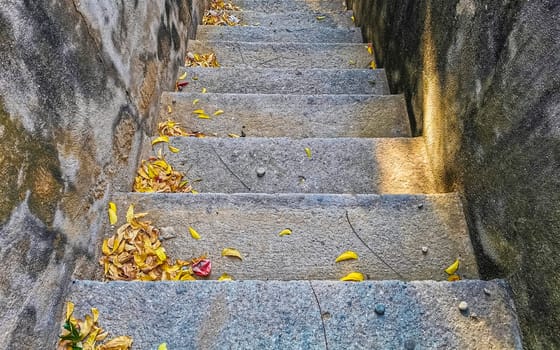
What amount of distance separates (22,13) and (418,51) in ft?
6.26

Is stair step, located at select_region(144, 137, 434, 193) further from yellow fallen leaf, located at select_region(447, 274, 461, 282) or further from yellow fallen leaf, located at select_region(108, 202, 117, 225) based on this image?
yellow fallen leaf, located at select_region(447, 274, 461, 282)

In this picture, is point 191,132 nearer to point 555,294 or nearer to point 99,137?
point 99,137

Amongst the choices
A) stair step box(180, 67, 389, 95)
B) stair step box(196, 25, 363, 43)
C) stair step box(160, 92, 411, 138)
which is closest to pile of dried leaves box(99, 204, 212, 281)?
stair step box(160, 92, 411, 138)

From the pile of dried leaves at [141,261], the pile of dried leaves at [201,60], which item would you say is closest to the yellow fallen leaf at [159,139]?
the pile of dried leaves at [141,261]

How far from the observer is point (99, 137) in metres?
1.66

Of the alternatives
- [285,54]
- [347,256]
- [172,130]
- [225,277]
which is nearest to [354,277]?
[347,256]

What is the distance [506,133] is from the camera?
1434mm

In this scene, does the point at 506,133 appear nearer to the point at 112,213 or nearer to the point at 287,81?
the point at 112,213

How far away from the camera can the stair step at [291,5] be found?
509 centimetres

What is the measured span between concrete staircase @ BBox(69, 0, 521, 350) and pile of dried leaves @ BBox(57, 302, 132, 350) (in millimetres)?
36

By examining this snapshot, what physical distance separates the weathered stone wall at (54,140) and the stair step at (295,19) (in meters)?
2.77

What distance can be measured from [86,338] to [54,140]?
0.63m

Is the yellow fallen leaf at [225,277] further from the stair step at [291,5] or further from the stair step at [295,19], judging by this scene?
the stair step at [291,5]

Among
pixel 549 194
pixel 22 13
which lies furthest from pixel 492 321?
pixel 22 13
